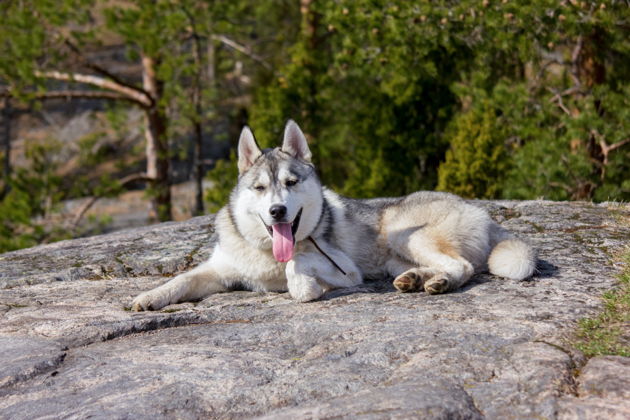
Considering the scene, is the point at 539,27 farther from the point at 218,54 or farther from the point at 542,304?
the point at 218,54

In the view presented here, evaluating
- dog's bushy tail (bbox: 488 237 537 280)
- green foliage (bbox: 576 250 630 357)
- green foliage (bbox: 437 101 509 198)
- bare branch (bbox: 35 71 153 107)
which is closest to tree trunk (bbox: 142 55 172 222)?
bare branch (bbox: 35 71 153 107)

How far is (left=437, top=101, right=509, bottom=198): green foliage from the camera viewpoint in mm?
13188

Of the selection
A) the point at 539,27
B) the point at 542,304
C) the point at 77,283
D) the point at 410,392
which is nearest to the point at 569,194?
the point at 539,27

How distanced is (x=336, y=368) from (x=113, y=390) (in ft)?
3.95

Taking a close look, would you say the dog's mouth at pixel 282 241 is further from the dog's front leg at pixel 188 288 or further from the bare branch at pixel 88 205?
the bare branch at pixel 88 205

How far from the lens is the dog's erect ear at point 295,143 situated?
571cm

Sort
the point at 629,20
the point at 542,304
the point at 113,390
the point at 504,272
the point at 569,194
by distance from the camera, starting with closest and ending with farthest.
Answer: the point at 113,390
the point at 542,304
the point at 504,272
the point at 629,20
the point at 569,194

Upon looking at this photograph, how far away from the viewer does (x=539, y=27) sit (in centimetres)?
1119

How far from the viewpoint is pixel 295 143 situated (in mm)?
5816

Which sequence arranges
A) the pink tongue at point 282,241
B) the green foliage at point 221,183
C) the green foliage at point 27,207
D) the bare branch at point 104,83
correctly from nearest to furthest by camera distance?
the pink tongue at point 282,241
the green foliage at point 27,207
the green foliage at point 221,183
the bare branch at point 104,83

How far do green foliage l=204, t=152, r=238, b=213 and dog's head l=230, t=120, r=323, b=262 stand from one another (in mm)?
8991

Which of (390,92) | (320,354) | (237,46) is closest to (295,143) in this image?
(320,354)

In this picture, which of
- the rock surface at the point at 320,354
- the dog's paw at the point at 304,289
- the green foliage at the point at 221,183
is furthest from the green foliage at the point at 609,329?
the green foliage at the point at 221,183

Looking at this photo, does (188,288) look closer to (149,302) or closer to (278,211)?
(149,302)
